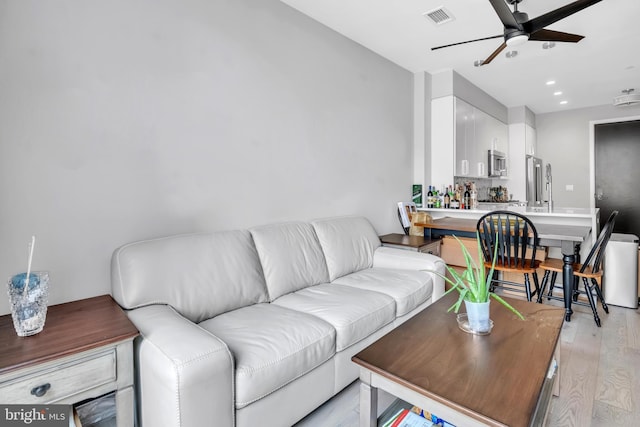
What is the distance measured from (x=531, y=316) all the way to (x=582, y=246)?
2114 mm

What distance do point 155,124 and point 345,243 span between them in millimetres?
1610

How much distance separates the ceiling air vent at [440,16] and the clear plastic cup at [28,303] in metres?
3.17

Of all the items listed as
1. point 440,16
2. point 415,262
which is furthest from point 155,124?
point 440,16

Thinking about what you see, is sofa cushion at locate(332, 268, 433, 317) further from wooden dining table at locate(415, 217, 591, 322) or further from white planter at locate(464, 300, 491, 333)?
wooden dining table at locate(415, 217, 591, 322)

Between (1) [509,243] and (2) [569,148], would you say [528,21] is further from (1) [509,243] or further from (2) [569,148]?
(2) [569,148]

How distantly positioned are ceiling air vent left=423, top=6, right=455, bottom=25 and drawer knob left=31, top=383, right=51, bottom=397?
11.0ft

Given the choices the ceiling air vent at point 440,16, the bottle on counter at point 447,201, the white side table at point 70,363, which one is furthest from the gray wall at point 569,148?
the white side table at point 70,363

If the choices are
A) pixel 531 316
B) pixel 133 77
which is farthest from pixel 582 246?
pixel 133 77

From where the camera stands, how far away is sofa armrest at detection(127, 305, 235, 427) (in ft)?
3.70

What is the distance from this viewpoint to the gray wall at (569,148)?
616 centimetres

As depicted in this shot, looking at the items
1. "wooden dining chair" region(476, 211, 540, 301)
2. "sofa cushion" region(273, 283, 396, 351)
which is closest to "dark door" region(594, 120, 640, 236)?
"wooden dining chair" region(476, 211, 540, 301)

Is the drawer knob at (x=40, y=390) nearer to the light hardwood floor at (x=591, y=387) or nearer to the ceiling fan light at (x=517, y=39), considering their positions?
the light hardwood floor at (x=591, y=387)

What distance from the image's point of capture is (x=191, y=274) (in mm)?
1805

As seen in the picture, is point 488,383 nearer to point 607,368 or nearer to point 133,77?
point 607,368
